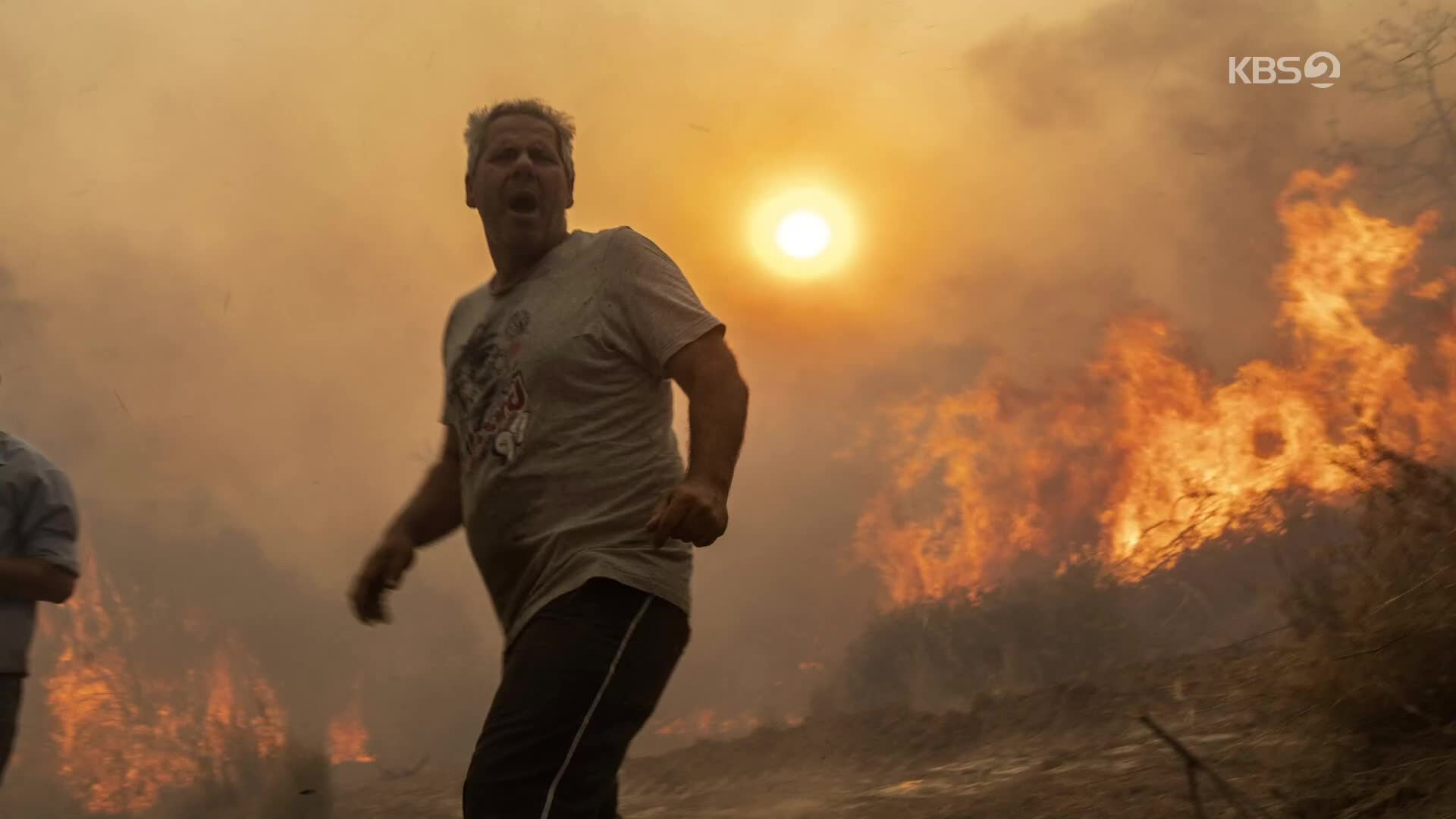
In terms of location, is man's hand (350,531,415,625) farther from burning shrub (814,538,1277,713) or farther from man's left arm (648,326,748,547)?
burning shrub (814,538,1277,713)

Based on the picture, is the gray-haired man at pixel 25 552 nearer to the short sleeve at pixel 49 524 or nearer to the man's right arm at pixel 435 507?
the short sleeve at pixel 49 524

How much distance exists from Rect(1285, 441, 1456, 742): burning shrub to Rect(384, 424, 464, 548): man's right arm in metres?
2.49

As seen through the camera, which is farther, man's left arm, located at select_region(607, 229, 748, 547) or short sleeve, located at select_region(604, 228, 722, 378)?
short sleeve, located at select_region(604, 228, 722, 378)

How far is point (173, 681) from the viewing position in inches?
995

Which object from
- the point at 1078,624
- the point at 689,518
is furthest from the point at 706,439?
the point at 1078,624

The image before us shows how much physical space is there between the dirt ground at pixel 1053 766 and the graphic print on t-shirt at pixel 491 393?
2342 mm

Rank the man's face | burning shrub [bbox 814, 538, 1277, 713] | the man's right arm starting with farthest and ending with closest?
burning shrub [bbox 814, 538, 1277, 713] → the man's right arm → the man's face

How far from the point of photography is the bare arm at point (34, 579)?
7.97ft

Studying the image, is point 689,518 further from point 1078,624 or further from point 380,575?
point 1078,624

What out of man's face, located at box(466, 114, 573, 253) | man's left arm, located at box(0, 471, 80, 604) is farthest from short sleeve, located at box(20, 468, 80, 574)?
man's face, located at box(466, 114, 573, 253)

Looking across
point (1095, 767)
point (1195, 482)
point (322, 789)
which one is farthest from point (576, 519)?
point (1195, 482)

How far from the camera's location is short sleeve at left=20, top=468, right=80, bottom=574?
254 centimetres

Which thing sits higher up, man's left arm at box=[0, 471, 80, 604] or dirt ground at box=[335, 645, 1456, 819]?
man's left arm at box=[0, 471, 80, 604]

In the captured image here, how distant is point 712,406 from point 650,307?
230mm
